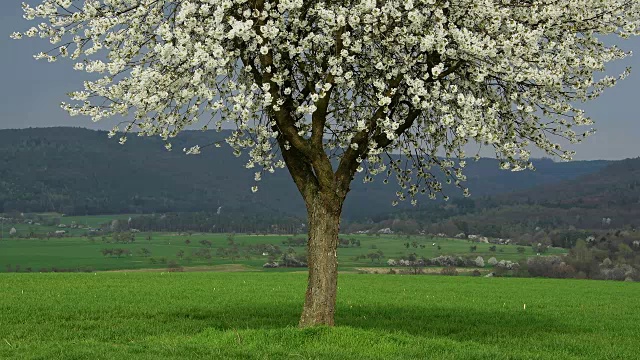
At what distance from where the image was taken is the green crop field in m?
18.5

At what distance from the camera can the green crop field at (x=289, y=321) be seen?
60.7ft

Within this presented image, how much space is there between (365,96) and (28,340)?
38.1 feet

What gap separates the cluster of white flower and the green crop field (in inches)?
196

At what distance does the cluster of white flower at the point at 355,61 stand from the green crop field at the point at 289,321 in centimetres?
498

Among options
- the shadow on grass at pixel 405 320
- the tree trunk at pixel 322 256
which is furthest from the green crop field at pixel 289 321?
the tree trunk at pixel 322 256

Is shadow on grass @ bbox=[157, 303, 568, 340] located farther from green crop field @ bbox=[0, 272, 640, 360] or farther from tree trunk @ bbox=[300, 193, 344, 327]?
tree trunk @ bbox=[300, 193, 344, 327]

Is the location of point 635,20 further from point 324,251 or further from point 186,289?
point 186,289

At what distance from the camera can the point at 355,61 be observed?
20125 mm

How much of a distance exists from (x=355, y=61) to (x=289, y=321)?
375 inches

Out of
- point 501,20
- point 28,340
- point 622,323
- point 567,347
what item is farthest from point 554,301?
point 28,340

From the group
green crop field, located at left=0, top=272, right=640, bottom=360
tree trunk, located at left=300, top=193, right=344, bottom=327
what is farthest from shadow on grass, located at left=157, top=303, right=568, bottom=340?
tree trunk, located at left=300, top=193, right=344, bottom=327

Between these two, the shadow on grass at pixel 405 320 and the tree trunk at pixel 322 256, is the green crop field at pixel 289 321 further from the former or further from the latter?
the tree trunk at pixel 322 256

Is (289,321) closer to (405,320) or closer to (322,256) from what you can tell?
(405,320)

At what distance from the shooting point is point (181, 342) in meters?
19.5
